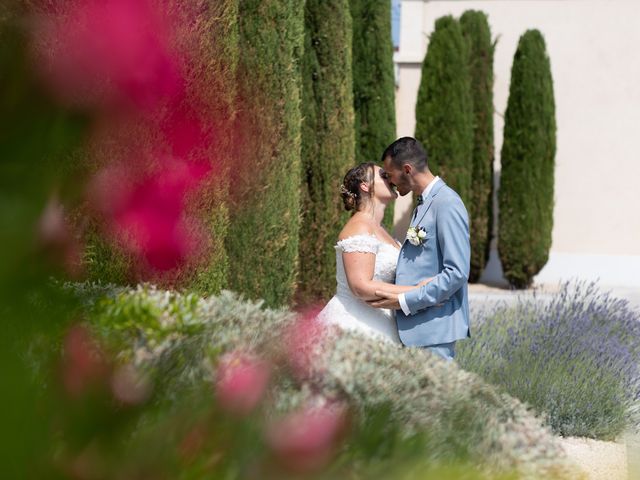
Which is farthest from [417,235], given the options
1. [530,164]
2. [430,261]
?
[530,164]

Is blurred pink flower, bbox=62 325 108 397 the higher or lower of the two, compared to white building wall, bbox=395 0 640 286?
higher

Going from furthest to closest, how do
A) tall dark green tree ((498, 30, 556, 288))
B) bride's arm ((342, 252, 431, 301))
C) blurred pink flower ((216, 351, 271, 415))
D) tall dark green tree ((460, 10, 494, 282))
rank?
tall dark green tree ((460, 10, 494, 282)) → tall dark green tree ((498, 30, 556, 288)) → bride's arm ((342, 252, 431, 301)) → blurred pink flower ((216, 351, 271, 415))

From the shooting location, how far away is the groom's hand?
3645 millimetres

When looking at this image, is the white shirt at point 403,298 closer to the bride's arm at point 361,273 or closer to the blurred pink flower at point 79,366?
the bride's arm at point 361,273

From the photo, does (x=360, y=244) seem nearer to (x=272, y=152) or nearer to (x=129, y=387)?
(x=272, y=152)

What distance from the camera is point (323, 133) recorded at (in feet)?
28.0

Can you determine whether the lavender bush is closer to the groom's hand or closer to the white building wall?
the groom's hand

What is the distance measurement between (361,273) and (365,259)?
0.07 metres

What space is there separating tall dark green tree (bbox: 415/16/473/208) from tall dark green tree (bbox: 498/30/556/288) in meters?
0.79

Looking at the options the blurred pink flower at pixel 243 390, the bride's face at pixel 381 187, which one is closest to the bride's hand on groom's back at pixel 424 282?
the bride's face at pixel 381 187

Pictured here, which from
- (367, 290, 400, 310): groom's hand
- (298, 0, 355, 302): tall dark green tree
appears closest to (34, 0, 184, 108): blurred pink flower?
(367, 290, 400, 310): groom's hand

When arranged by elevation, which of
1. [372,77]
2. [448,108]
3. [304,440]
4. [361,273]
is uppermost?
[304,440]

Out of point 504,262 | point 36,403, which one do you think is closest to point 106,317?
point 36,403

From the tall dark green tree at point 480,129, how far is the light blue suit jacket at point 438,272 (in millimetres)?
10178
